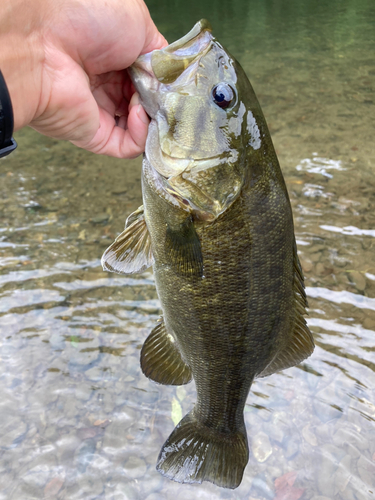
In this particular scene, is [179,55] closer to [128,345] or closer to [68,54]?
[68,54]

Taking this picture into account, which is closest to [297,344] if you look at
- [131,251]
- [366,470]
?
[131,251]

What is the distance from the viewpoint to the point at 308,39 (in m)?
10.4

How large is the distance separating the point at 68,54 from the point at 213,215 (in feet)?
2.97

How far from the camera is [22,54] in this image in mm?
1624

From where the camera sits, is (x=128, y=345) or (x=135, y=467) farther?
(x=128, y=345)

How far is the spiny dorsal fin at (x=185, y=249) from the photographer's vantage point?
1.75m

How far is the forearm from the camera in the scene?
153cm

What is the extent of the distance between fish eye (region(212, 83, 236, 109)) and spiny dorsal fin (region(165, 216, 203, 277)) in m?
0.48

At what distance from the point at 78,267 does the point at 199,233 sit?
9.69 ft

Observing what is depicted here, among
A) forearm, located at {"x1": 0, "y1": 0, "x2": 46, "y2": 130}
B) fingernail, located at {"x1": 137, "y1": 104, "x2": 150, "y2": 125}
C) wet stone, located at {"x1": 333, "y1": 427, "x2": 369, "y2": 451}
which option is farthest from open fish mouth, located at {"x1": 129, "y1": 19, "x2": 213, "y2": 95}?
wet stone, located at {"x1": 333, "y1": 427, "x2": 369, "y2": 451}

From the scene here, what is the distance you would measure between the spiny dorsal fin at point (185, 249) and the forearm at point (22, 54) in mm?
760

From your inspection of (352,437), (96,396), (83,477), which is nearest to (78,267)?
(96,396)

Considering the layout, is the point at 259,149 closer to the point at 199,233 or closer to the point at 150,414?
the point at 199,233

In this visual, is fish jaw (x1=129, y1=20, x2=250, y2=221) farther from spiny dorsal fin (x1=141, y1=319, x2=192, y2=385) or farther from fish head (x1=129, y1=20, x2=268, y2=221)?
spiny dorsal fin (x1=141, y1=319, x2=192, y2=385)
